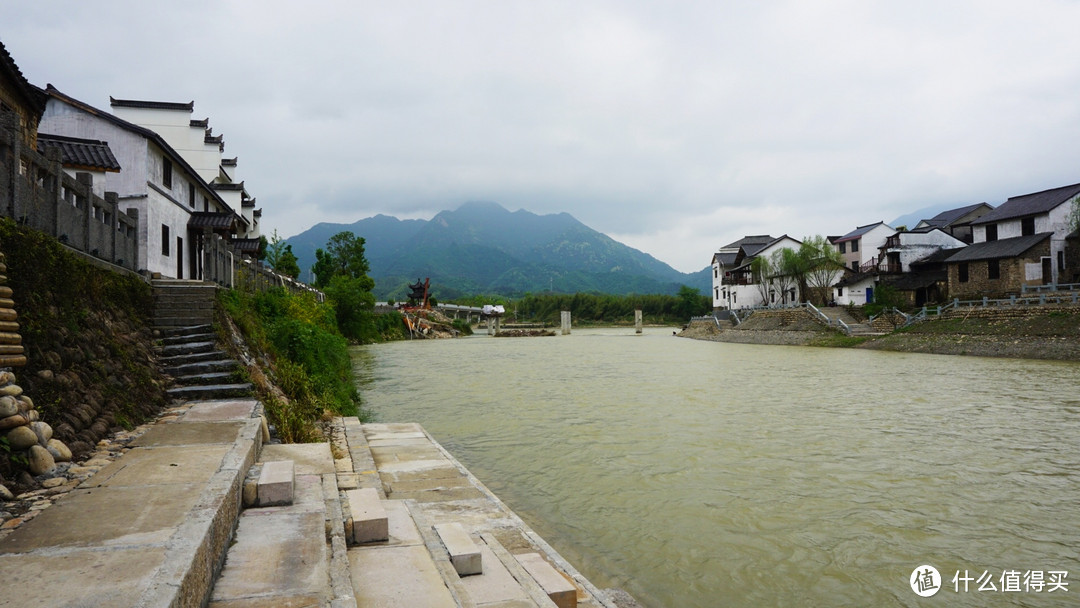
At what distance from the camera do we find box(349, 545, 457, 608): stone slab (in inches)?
137

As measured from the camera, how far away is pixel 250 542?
3750mm

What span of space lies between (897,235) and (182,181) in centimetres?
5400

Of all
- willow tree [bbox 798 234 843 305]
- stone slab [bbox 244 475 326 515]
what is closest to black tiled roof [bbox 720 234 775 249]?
willow tree [bbox 798 234 843 305]

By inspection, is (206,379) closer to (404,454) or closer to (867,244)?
(404,454)

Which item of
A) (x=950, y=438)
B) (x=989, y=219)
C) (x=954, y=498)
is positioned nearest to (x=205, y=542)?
(x=954, y=498)

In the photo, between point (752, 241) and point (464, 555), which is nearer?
point (464, 555)

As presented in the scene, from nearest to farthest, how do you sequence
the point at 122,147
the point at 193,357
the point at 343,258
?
the point at 193,357 → the point at 122,147 → the point at 343,258

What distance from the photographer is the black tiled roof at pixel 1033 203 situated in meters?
39.2

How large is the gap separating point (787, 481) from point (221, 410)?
7968mm

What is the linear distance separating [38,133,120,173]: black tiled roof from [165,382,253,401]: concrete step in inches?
395

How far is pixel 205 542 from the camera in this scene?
3.13 meters

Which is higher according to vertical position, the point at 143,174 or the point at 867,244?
the point at 867,244

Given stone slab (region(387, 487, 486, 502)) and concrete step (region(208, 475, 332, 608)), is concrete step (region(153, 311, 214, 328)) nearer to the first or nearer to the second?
stone slab (region(387, 487, 486, 502))

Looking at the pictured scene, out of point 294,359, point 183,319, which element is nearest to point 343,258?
point 294,359
